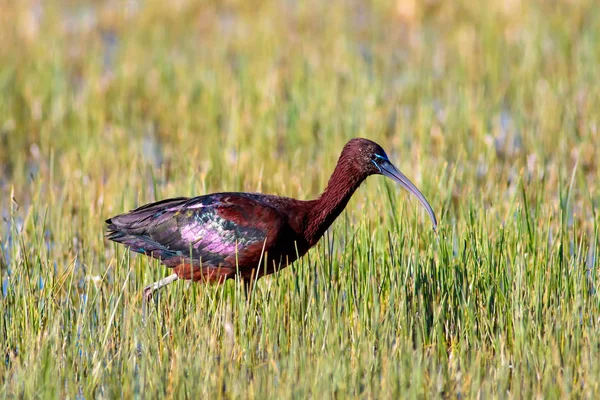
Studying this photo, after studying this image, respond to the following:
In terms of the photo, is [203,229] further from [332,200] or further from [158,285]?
[332,200]

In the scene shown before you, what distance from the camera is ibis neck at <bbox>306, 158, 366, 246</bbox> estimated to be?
5.90 meters

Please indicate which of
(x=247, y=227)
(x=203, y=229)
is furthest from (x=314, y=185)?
(x=247, y=227)

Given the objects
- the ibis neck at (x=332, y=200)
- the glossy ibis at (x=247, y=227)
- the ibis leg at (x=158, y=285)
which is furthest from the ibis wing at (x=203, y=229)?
the ibis neck at (x=332, y=200)

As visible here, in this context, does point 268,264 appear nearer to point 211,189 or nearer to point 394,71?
point 211,189

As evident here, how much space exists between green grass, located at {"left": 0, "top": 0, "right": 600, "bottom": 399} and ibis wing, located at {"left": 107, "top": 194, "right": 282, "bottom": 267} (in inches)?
7.9

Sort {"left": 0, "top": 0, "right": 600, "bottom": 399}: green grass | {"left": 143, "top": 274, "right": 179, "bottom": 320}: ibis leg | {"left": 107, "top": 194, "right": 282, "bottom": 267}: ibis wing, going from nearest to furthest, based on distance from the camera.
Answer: {"left": 0, "top": 0, "right": 600, "bottom": 399}: green grass → {"left": 107, "top": 194, "right": 282, "bottom": 267}: ibis wing → {"left": 143, "top": 274, "right": 179, "bottom": 320}: ibis leg

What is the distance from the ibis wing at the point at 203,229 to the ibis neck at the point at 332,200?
0.23 metres

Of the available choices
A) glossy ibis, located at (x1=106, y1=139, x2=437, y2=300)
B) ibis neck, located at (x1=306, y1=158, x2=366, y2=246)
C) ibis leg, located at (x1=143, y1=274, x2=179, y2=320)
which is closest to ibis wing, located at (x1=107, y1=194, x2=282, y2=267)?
glossy ibis, located at (x1=106, y1=139, x2=437, y2=300)

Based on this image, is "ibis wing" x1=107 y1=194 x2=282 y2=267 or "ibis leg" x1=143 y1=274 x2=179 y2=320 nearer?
"ibis wing" x1=107 y1=194 x2=282 y2=267

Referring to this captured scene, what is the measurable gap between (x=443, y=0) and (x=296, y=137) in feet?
18.1

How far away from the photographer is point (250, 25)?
13.3 m

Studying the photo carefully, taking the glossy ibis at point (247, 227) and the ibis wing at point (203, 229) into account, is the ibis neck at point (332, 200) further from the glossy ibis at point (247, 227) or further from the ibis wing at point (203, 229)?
the ibis wing at point (203, 229)

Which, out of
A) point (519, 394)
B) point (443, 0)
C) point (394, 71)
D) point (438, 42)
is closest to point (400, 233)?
point (519, 394)

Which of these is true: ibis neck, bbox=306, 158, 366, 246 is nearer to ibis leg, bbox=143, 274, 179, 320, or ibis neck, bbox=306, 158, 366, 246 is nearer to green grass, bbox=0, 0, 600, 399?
green grass, bbox=0, 0, 600, 399
